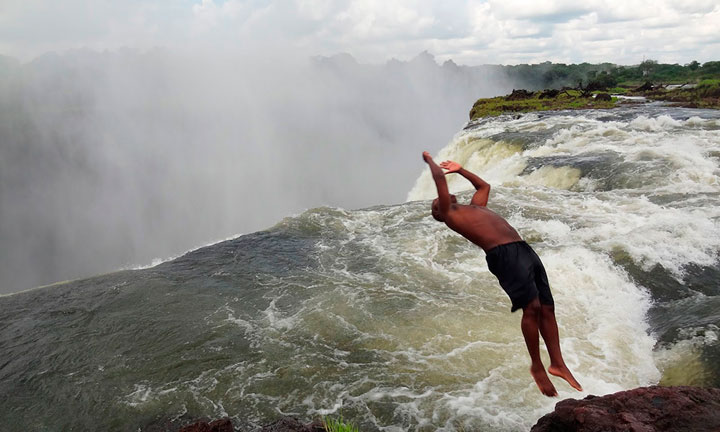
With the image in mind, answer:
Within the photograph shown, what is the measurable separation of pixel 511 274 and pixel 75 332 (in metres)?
8.85

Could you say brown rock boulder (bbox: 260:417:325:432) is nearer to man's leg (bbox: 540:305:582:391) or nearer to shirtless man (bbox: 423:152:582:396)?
shirtless man (bbox: 423:152:582:396)

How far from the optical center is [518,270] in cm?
351

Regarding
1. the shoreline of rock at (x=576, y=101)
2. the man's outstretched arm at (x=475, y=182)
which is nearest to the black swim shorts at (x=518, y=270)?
the man's outstretched arm at (x=475, y=182)

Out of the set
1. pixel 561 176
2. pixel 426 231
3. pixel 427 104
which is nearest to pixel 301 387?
pixel 426 231

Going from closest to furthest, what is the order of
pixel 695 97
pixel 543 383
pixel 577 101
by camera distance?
pixel 543 383 < pixel 695 97 < pixel 577 101

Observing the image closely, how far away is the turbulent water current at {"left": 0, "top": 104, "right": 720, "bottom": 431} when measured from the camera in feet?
20.3

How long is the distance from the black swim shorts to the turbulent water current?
2.59m

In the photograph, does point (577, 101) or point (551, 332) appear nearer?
point (551, 332)

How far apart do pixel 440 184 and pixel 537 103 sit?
39319 mm

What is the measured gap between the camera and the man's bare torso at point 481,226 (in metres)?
3.60

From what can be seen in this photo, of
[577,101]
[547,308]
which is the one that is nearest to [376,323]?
[547,308]

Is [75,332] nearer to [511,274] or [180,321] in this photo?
[180,321]

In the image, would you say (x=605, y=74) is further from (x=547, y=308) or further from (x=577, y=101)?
(x=547, y=308)

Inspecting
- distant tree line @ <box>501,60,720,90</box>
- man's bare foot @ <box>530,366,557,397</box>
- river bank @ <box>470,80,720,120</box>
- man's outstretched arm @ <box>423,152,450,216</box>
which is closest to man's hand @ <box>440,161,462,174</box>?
man's outstretched arm @ <box>423,152,450,216</box>
